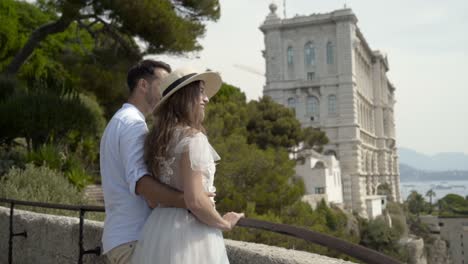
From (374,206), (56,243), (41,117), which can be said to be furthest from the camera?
(374,206)

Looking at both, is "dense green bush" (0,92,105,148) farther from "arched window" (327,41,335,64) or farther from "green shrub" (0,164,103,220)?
"arched window" (327,41,335,64)

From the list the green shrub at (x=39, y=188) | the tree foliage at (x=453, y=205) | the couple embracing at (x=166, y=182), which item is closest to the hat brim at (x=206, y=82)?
the couple embracing at (x=166, y=182)

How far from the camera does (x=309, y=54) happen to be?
169ft

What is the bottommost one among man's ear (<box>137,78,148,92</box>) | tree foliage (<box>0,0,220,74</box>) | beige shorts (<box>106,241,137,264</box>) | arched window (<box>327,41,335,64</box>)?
beige shorts (<box>106,241,137,264</box>)

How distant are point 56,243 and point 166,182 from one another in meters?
2.56

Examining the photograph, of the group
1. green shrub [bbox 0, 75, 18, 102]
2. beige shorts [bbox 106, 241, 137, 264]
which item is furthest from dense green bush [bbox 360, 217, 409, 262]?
beige shorts [bbox 106, 241, 137, 264]

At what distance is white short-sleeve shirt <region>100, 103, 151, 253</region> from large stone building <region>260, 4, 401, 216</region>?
44951mm

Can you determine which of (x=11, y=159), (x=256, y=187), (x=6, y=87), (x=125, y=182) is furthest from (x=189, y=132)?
(x=256, y=187)

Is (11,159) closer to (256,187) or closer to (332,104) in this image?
(256,187)

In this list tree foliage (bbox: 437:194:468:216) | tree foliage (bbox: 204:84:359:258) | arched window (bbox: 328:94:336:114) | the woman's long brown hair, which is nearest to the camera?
the woman's long brown hair

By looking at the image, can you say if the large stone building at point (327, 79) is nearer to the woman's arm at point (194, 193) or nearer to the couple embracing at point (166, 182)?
the couple embracing at point (166, 182)

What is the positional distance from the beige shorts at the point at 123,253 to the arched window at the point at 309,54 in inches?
1992

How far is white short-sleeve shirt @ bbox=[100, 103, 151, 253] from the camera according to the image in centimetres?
221

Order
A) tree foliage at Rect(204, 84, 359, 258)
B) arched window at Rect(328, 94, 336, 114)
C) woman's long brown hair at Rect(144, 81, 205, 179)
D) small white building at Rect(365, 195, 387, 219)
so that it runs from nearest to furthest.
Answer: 1. woman's long brown hair at Rect(144, 81, 205, 179)
2. tree foliage at Rect(204, 84, 359, 258)
3. small white building at Rect(365, 195, 387, 219)
4. arched window at Rect(328, 94, 336, 114)
